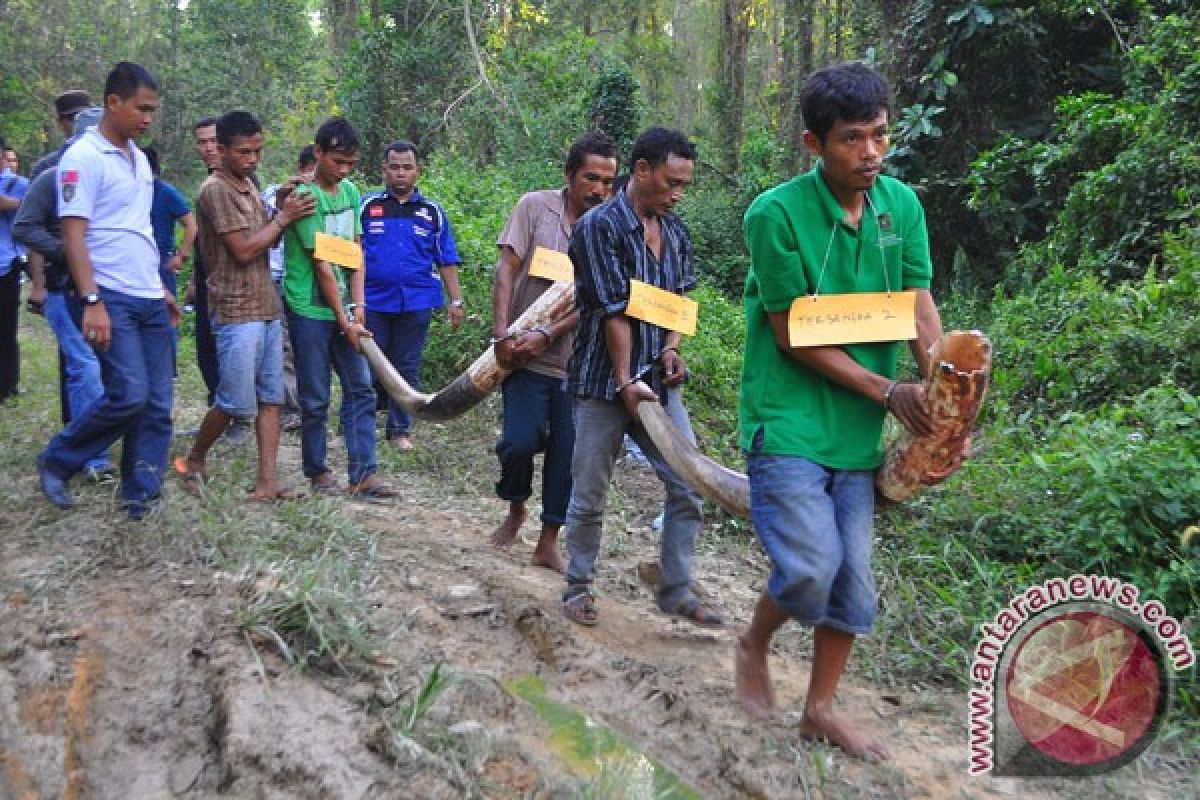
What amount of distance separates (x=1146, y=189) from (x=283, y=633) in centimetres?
657

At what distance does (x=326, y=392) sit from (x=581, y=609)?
7.22ft

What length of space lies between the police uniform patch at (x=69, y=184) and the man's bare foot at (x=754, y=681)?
330cm

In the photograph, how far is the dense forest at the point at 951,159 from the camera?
4.38 m

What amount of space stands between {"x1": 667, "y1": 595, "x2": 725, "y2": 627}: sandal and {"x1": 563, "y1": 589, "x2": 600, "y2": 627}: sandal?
0.35m

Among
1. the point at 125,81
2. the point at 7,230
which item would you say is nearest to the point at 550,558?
the point at 125,81

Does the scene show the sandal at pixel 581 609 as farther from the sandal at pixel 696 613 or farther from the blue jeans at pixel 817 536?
the blue jeans at pixel 817 536

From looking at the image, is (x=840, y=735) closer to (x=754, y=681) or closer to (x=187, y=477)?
(x=754, y=681)

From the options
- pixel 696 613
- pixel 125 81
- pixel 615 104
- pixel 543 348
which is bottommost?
pixel 696 613

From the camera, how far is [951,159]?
34.6 feet

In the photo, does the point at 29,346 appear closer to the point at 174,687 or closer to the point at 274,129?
the point at 174,687

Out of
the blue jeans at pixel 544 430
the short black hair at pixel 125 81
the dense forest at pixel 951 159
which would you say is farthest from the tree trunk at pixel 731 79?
the short black hair at pixel 125 81

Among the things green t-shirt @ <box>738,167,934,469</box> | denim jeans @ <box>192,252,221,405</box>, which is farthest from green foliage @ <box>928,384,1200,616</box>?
denim jeans @ <box>192,252,221,405</box>

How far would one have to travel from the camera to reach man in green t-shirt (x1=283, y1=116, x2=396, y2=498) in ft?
18.1

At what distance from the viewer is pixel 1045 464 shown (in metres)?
4.53
